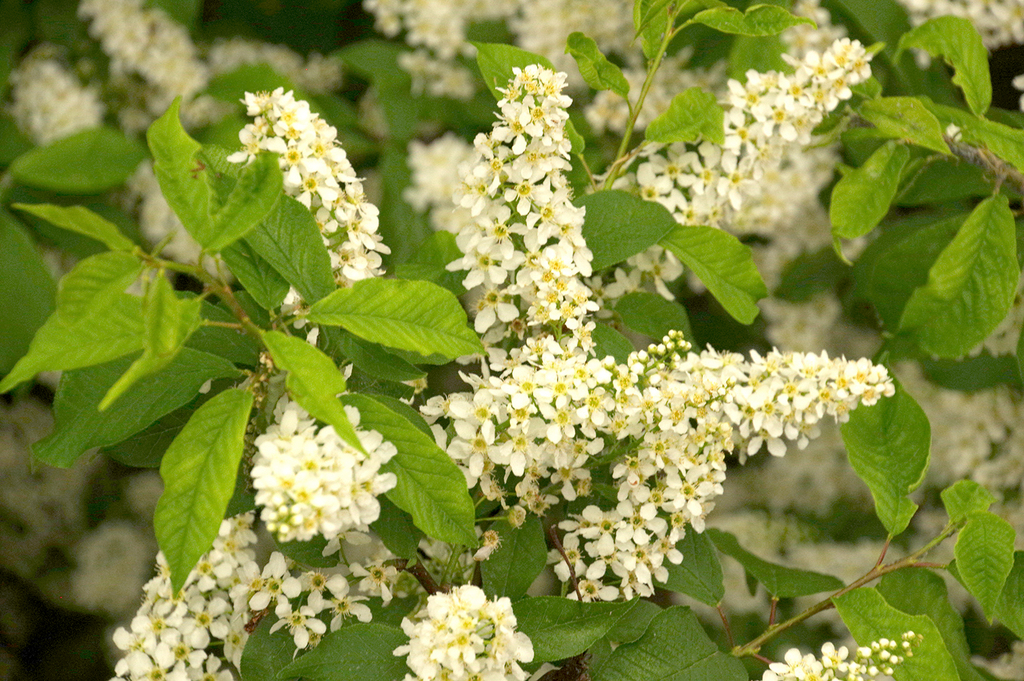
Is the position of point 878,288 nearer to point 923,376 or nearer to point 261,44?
point 923,376

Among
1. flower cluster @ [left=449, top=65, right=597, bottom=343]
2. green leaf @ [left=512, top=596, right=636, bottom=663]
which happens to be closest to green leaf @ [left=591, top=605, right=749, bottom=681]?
green leaf @ [left=512, top=596, right=636, bottom=663]

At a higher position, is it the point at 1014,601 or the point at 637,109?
the point at 637,109

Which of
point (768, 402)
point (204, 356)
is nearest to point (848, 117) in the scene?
point (768, 402)

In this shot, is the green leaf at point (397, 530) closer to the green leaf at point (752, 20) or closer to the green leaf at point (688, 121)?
the green leaf at point (688, 121)

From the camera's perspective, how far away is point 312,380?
945 millimetres

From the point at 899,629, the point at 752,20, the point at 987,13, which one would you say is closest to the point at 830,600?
the point at 899,629

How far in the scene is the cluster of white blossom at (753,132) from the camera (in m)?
1.44

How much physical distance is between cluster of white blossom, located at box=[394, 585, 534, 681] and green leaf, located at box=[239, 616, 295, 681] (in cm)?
24

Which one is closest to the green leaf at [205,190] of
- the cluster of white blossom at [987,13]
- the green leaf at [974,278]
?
the green leaf at [974,278]

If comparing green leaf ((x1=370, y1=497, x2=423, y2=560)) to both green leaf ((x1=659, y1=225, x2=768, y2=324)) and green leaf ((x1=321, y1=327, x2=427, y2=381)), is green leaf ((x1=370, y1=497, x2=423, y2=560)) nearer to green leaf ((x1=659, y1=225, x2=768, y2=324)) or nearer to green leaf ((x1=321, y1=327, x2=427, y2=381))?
green leaf ((x1=321, y1=327, x2=427, y2=381))

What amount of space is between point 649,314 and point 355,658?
2.22 feet

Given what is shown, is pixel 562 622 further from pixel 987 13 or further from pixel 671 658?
pixel 987 13

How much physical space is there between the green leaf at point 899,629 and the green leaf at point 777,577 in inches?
4.3

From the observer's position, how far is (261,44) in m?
2.79
